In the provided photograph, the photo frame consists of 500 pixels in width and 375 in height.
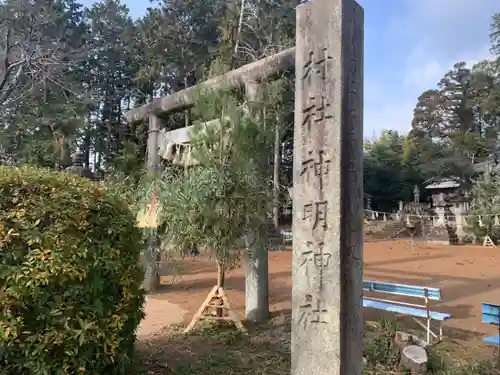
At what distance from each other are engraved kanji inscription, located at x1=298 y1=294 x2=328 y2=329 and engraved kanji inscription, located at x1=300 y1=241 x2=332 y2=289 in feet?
0.43

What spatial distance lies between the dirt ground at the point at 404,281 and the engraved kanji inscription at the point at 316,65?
3773 millimetres

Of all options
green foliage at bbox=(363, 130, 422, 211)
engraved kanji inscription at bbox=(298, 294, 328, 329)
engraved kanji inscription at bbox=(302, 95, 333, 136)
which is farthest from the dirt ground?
green foliage at bbox=(363, 130, 422, 211)

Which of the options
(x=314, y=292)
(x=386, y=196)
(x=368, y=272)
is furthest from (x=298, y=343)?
(x=386, y=196)

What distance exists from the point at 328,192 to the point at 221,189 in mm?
2252

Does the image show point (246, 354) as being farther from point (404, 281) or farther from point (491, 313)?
point (404, 281)

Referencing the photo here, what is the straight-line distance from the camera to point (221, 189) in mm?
5203

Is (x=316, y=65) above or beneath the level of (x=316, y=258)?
above

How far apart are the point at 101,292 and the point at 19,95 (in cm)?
1112

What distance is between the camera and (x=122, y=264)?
11.0ft

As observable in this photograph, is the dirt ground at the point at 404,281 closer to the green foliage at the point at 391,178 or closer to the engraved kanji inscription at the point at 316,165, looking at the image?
the engraved kanji inscription at the point at 316,165

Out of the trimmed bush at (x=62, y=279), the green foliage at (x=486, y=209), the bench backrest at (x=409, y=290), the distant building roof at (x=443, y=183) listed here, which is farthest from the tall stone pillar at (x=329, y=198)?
the distant building roof at (x=443, y=183)

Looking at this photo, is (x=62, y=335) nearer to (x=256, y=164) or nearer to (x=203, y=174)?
(x=203, y=174)

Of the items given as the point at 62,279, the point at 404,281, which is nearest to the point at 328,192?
the point at 62,279

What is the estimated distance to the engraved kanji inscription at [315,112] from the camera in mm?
3201
